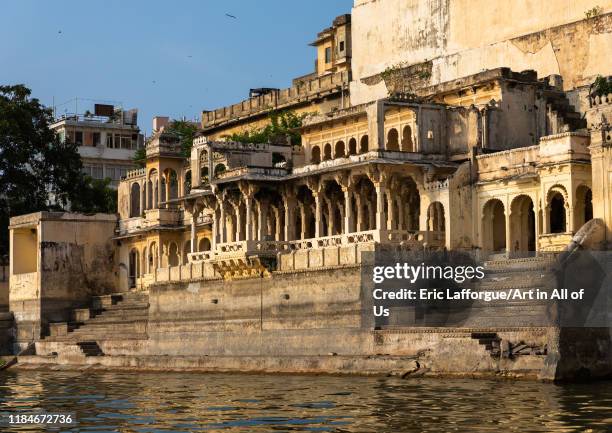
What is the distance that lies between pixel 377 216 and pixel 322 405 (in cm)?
1324

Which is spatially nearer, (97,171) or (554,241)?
(554,241)

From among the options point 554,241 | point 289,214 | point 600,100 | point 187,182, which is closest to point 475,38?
point 289,214

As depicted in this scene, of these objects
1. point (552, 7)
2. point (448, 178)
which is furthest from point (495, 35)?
point (448, 178)

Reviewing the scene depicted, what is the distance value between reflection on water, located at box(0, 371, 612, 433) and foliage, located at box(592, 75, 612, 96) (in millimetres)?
10302

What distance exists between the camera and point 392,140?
4372cm

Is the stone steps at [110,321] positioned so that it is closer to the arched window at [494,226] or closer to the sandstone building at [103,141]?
the arched window at [494,226]

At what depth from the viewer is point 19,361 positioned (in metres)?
47.9

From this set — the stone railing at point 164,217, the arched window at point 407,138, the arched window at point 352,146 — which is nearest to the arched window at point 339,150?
the arched window at point 352,146

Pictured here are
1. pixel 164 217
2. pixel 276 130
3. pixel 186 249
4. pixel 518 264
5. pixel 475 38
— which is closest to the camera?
pixel 518 264

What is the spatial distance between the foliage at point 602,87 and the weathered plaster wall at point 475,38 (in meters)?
4.80

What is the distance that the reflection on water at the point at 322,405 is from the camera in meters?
23.8

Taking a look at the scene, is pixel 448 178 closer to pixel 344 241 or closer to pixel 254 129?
pixel 344 241

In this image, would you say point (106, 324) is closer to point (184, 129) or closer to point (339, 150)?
point (339, 150)

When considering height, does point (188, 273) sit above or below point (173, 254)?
below
